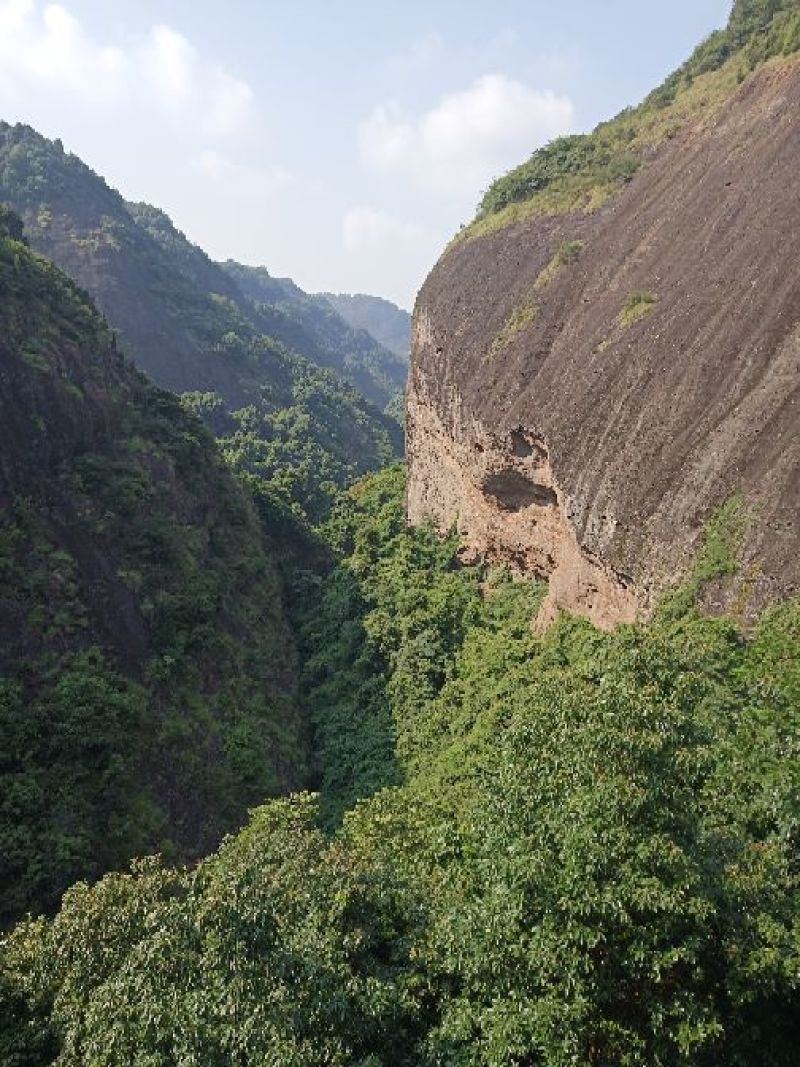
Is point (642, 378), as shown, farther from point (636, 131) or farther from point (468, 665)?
point (636, 131)

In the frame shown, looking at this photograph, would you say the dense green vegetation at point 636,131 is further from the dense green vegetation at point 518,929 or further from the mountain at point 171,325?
the mountain at point 171,325

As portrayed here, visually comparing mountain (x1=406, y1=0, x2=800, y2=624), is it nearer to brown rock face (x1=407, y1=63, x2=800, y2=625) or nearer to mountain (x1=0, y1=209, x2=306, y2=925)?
brown rock face (x1=407, y1=63, x2=800, y2=625)

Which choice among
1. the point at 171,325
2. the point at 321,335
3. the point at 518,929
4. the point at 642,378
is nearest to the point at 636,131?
the point at 642,378

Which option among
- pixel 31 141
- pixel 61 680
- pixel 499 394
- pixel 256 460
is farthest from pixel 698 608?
pixel 31 141

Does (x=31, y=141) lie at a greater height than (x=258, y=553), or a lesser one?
greater

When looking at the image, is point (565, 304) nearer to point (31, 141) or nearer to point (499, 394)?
point (499, 394)

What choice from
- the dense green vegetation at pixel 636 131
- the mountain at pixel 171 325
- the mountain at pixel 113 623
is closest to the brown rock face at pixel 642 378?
the dense green vegetation at pixel 636 131

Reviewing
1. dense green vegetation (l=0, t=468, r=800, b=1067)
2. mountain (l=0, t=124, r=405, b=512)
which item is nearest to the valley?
dense green vegetation (l=0, t=468, r=800, b=1067)
